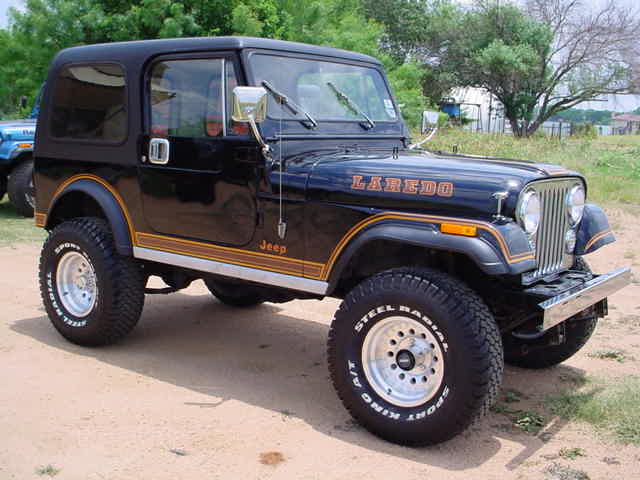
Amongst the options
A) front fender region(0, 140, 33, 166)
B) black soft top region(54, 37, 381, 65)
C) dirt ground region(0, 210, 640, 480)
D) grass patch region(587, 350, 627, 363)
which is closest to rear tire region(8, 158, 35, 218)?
front fender region(0, 140, 33, 166)

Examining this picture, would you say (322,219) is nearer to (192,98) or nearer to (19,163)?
(192,98)

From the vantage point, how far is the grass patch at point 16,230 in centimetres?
948

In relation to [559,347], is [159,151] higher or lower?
higher

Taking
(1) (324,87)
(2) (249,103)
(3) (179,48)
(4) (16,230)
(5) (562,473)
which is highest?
(3) (179,48)

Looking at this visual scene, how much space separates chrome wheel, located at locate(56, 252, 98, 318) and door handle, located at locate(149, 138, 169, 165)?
96cm

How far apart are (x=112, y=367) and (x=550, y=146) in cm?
1387

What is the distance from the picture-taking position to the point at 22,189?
1112 cm

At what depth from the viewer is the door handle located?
4.70 metres

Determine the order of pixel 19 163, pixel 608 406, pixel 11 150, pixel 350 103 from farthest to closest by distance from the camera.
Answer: pixel 19 163, pixel 11 150, pixel 350 103, pixel 608 406

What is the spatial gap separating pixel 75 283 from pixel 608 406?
11.8 feet

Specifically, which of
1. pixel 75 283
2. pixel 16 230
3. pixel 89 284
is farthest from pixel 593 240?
pixel 16 230

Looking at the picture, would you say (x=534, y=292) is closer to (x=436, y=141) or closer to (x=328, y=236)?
(x=328, y=236)

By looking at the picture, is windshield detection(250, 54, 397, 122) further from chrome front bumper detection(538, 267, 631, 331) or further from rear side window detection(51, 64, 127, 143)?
chrome front bumper detection(538, 267, 631, 331)

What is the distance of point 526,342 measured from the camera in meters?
4.27
